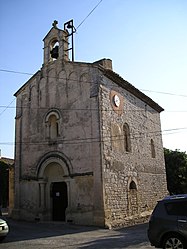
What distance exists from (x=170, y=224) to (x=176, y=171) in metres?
24.0

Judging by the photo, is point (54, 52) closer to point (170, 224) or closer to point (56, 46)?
point (56, 46)

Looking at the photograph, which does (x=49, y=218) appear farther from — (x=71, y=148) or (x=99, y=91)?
(x=99, y=91)

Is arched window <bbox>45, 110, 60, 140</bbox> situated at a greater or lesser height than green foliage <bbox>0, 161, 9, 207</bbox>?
greater

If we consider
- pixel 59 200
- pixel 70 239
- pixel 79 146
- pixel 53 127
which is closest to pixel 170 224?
pixel 70 239

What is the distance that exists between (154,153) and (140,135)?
295 cm

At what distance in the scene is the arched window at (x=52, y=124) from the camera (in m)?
18.0

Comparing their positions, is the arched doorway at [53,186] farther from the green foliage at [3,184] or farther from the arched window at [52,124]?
the green foliage at [3,184]

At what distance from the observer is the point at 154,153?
22.7 m

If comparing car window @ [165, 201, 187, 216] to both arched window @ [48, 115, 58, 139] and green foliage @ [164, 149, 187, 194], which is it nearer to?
arched window @ [48, 115, 58, 139]

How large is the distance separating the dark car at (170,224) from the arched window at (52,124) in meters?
11.0

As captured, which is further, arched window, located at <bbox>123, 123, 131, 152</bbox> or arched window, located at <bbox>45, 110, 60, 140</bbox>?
arched window, located at <bbox>123, 123, 131, 152</bbox>

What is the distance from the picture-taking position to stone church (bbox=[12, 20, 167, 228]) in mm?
15609

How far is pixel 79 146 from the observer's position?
16.3m

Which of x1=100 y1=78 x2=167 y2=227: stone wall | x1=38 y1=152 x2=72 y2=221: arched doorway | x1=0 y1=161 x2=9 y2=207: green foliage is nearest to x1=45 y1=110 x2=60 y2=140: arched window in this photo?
x1=38 y1=152 x2=72 y2=221: arched doorway
